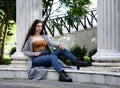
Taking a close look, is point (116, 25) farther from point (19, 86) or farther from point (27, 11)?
point (19, 86)

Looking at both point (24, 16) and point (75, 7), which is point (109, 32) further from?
point (75, 7)

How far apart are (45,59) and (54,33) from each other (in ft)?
50.0

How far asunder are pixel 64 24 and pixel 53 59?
1441 centimetres

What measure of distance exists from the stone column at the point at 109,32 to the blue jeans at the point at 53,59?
134cm

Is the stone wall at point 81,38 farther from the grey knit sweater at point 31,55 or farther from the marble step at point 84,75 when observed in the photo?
the grey knit sweater at point 31,55

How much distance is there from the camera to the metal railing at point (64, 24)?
23.3 m

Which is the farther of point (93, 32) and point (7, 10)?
point (93, 32)

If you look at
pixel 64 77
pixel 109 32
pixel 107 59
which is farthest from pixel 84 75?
pixel 109 32

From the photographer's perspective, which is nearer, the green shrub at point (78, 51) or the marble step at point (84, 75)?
the marble step at point (84, 75)

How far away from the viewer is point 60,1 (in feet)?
68.3

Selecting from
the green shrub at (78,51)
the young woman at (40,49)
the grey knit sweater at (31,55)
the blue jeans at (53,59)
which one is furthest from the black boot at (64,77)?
the green shrub at (78,51)

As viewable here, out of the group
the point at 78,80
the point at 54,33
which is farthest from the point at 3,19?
the point at 78,80

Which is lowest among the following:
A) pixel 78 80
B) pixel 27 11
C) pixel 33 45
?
pixel 78 80

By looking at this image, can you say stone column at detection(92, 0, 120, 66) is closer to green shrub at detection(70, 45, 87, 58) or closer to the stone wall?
green shrub at detection(70, 45, 87, 58)
